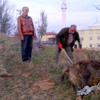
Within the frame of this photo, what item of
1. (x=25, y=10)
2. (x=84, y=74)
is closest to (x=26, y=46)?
(x=25, y=10)

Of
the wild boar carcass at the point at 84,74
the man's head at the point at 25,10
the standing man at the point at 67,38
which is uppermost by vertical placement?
the man's head at the point at 25,10

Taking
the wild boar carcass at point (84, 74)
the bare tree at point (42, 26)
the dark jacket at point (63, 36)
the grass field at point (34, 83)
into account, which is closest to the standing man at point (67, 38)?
the dark jacket at point (63, 36)

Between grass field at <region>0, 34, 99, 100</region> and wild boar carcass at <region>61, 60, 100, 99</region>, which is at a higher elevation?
wild boar carcass at <region>61, 60, 100, 99</region>

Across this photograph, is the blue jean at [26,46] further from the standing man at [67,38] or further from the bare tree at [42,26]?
the bare tree at [42,26]

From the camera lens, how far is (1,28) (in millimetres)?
32625

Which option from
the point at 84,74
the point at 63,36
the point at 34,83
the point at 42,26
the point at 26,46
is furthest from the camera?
the point at 42,26

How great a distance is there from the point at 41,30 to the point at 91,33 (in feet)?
97.2

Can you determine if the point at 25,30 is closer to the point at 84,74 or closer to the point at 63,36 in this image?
the point at 63,36

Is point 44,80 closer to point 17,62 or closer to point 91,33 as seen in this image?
point 17,62

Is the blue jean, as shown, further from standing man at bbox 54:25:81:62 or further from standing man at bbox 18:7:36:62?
standing man at bbox 54:25:81:62

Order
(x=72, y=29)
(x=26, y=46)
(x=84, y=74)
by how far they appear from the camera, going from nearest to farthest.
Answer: (x=84, y=74), (x=72, y=29), (x=26, y=46)

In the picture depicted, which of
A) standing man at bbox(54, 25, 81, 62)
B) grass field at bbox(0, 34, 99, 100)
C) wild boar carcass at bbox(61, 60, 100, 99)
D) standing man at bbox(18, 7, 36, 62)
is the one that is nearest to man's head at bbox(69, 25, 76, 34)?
standing man at bbox(54, 25, 81, 62)

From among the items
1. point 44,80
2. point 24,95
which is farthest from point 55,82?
point 24,95

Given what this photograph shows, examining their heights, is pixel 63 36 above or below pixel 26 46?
above
